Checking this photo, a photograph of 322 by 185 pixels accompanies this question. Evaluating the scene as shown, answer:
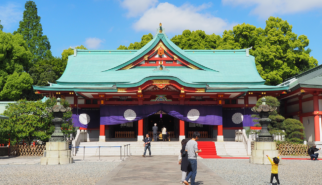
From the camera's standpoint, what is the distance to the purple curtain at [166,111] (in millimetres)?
25844

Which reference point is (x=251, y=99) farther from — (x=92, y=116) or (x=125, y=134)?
(x=92, y=116)

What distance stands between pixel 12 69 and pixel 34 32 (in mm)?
18275

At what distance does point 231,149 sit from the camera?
23.1m

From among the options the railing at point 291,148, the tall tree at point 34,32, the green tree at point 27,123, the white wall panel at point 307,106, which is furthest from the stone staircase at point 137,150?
the tall tree at point 34,32

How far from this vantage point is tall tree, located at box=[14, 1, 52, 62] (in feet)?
181

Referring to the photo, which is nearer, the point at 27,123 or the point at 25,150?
the point at 27,123

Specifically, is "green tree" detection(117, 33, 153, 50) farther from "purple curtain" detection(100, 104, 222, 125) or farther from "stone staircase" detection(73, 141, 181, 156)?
"stone staircase" detection(73, 141, 181, 156)

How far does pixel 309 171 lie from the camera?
44.1 feet

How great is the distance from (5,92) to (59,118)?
78.3 feet

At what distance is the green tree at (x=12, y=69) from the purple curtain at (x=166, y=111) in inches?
699

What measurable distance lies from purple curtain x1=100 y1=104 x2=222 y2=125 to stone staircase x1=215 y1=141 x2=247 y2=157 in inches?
104

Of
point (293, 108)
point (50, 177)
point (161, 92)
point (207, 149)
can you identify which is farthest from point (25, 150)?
point (293, 108)

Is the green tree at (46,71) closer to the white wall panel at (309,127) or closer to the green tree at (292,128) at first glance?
the green tree at (292,128)

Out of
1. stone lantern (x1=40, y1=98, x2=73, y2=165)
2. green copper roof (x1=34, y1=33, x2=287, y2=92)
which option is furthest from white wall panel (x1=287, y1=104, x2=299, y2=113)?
stone lantern (x1=40, y1=98, x2=73, y2=165)
